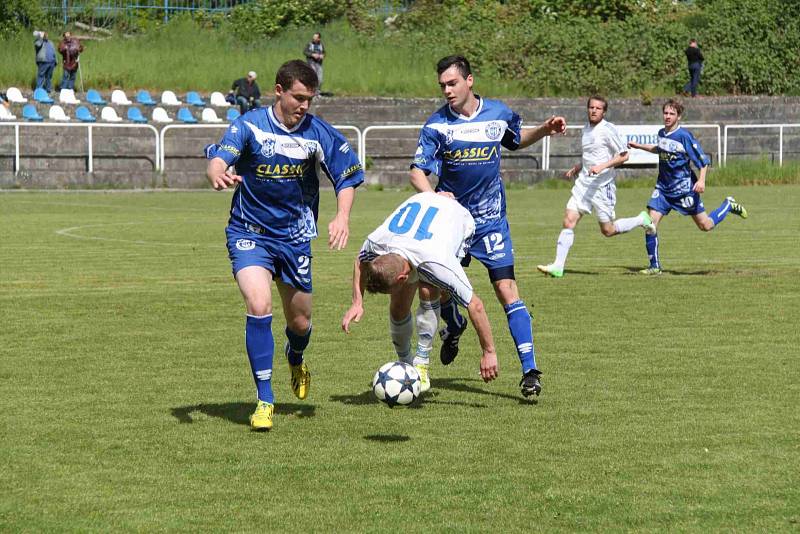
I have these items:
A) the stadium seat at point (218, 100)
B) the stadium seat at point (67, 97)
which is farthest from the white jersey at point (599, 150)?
the stadium seat at point (218, 100)

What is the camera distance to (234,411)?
8.54 m

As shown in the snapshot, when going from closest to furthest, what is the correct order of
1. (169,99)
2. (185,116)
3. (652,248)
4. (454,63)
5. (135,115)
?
(454,63), (652,248), (135,115), (185,116), (169,99)

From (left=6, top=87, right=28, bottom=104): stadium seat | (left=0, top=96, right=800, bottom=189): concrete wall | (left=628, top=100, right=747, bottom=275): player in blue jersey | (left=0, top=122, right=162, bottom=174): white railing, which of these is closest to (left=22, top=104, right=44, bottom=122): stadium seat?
(left=0, top=96, right=800, bottom=189): concrete wall

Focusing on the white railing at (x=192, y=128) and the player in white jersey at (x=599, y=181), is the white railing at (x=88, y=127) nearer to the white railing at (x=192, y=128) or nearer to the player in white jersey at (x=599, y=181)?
the white railing at (x=192, y=128)

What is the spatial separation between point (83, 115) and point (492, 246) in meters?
30.3

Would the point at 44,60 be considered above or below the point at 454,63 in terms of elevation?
above

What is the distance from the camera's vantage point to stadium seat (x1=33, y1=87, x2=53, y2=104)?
39.2 meters

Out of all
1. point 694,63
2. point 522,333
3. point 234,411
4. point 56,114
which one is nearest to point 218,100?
point 56,114

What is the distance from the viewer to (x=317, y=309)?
13.8 m

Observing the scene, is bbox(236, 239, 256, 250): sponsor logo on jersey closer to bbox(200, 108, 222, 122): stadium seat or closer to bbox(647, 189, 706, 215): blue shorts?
bbox(647, 189, 706, 215): blue shorts

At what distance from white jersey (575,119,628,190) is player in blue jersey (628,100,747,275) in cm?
22

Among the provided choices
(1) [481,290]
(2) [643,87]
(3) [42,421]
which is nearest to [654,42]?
(2) [643,87]

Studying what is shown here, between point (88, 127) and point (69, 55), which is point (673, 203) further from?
point (69, 55)

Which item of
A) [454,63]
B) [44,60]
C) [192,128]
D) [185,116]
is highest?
[44,60]
